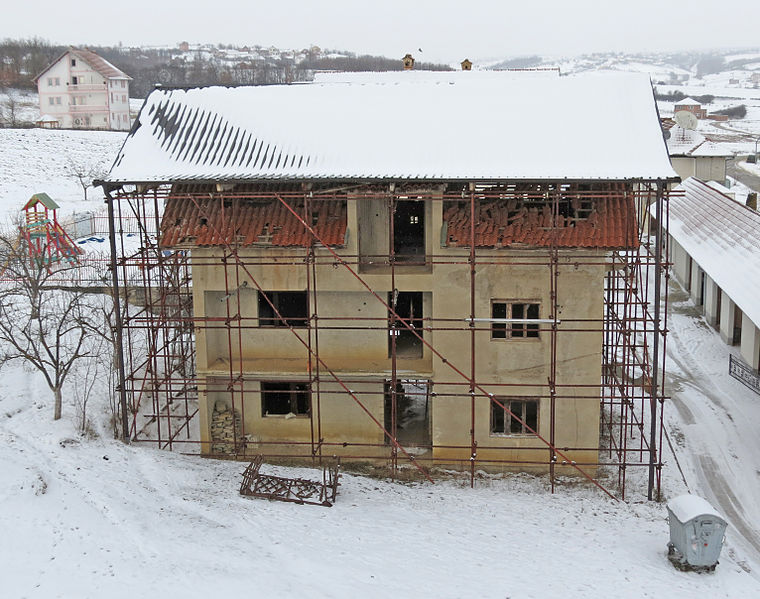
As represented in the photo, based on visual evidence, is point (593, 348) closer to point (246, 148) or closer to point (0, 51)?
point (246, 148)

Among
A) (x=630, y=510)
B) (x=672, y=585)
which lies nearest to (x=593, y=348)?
(x=630, y=510)

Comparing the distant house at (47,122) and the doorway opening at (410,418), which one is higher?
the distant house at (47,122)

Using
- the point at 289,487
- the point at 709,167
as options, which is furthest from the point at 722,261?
the point at 709,167

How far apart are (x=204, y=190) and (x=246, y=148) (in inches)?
Answer: 63.6

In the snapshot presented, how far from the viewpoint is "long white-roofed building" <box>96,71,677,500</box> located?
20.6 meters

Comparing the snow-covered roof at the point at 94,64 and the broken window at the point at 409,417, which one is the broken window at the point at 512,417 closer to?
the broken window at the point at 409,417

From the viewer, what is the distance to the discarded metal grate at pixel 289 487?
19.8 meters

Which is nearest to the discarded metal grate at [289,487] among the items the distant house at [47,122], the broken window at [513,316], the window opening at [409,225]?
the broken window at [513,316]

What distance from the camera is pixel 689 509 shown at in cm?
1717

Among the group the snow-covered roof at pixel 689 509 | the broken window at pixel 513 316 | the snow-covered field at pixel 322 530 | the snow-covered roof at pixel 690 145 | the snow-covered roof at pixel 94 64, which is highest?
the snow-covered roof at pixel 94 64

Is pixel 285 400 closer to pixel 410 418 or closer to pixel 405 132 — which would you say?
pixel 410 418

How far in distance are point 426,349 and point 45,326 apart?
14577 millimetres

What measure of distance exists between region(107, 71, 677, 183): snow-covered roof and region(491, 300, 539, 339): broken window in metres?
3.62

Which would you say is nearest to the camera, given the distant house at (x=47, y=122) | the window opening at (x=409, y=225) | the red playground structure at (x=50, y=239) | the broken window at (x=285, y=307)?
the broken window at (x=285, y=307)
